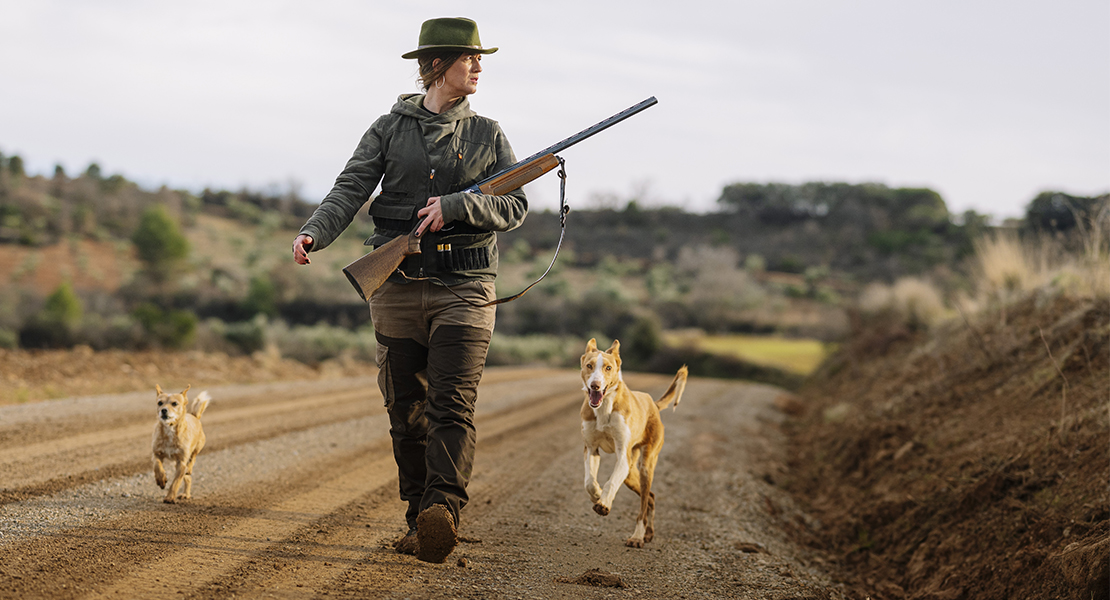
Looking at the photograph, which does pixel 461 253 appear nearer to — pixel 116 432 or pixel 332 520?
pixel 332 520

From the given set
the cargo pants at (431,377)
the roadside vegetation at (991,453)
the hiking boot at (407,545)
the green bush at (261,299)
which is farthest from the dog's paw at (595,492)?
the green bush at (261,299)

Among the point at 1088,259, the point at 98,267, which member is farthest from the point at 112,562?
the point at 98,267

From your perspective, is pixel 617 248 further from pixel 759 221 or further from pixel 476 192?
pixel 476 192

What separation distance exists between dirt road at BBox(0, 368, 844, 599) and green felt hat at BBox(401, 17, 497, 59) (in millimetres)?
2953

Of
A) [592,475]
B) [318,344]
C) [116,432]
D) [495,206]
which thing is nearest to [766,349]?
[318,344]

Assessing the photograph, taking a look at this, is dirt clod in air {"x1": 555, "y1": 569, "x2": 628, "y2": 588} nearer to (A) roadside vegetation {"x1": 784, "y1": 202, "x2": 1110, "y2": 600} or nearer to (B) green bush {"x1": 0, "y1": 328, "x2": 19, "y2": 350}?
(A) roadside vegetation {"x1": 784, "y1": 202, "x2": 1110, "y2": 600}

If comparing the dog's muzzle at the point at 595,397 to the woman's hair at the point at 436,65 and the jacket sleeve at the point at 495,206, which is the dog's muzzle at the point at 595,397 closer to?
the jacket sleeve at the point at 495,206

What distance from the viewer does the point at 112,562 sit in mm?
4215

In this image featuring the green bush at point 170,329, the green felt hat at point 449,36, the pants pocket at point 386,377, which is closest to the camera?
the green felt hat at point 449,36

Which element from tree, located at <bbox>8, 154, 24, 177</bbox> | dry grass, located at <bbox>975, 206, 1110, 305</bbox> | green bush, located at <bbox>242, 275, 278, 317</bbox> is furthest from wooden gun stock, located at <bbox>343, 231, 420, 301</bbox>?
tree, located at <bbox>8, 154, 24, 177</bbox>

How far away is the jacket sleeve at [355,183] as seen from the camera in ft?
15.7

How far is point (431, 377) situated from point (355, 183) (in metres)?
1.24

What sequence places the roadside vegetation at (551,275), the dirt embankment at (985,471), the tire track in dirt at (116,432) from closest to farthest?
the dirt embankment at (985,471)
the tire track in dirt at (116,432)
the roadside vegetation at (551,275)

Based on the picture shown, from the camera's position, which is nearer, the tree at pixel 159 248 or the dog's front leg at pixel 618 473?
the dog's front leg at pixel 618 473
